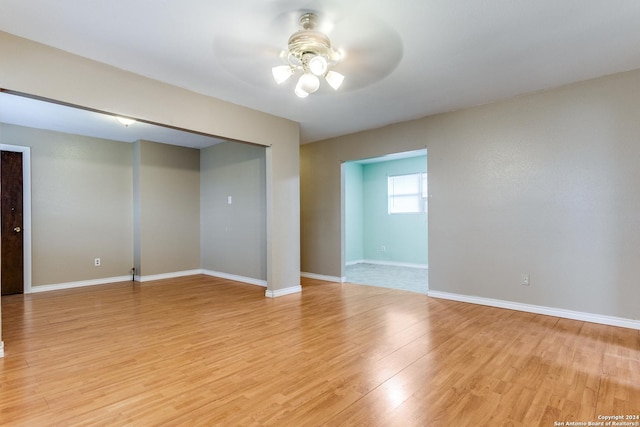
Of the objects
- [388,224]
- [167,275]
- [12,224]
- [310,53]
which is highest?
[310,53]

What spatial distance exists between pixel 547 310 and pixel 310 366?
115 inches

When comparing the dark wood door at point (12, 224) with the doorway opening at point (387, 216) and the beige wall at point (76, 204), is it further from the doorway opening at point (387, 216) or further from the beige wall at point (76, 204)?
the doorway opening at point (387, 216)

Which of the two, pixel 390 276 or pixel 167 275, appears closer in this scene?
pixel 167 275

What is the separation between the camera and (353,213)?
7969mm

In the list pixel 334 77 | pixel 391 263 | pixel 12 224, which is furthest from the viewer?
pixel 391 263

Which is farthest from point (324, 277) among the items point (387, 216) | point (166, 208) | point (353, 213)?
point (166, 208)

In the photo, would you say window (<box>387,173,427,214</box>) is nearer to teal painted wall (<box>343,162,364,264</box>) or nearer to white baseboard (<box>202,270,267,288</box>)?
teal painted wall (<box>343,162,364,264</box>)

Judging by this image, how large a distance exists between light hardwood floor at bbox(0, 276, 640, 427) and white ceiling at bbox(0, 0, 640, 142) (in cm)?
254

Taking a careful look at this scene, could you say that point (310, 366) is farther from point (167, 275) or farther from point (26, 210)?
point (26, 210)

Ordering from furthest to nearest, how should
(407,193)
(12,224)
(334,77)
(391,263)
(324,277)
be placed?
(391,263)
(407,193)
(324,277)
(12,224)
(334,77)

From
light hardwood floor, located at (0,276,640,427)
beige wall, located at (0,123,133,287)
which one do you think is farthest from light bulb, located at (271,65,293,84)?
beige wall, located at (0,123,133,287)

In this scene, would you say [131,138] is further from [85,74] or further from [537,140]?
[537,140]

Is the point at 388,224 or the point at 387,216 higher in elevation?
the point at 387,216

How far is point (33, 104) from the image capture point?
384cm
